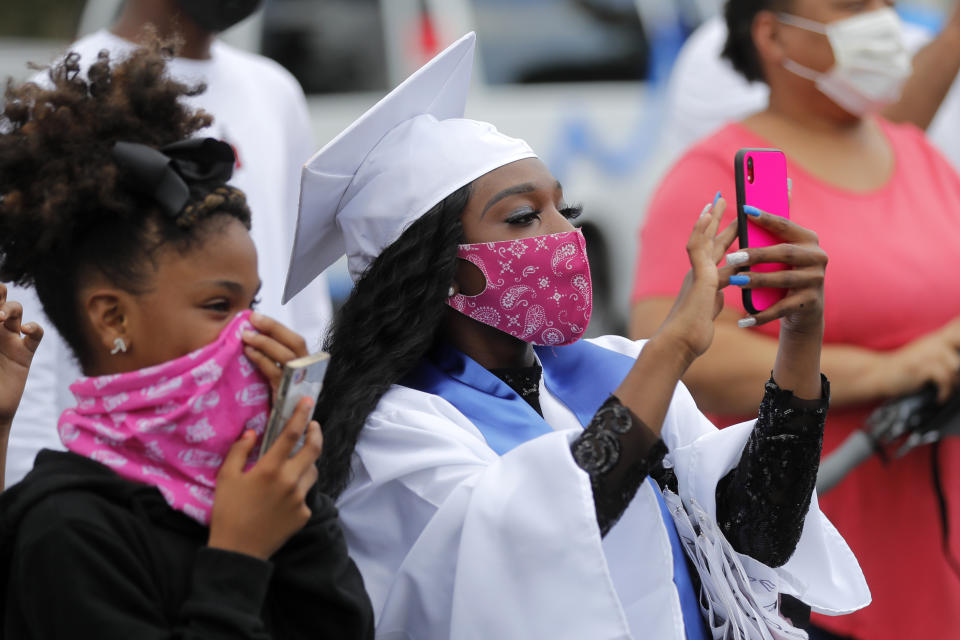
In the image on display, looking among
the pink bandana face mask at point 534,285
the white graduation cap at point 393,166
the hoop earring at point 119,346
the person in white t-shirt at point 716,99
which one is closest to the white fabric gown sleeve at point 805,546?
the pink bandana face mask at point 534,285

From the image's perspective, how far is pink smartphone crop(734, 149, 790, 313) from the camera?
2402mm

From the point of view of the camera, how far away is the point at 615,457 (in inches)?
84.0

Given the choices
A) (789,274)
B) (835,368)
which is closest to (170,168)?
(789,274)

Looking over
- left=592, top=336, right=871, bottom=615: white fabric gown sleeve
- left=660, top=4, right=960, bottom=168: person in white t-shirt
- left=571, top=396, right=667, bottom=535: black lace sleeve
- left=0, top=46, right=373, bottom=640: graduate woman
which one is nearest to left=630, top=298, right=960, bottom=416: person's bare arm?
left=592, top=336, right=871, bottom=615: white fabric gown sleeve

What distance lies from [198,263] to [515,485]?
0.62 metres

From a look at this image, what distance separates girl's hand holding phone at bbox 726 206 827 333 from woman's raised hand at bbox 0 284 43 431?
1.26 metres

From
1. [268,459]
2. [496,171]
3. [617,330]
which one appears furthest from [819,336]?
[617,330]

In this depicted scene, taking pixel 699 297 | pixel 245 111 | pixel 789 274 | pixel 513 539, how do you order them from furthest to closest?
1. pixel 245 111
2. pixel 789 274
3. pixel 699 297
4. pixel 513 539

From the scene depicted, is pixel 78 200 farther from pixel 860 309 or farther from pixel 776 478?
pixel 860 309

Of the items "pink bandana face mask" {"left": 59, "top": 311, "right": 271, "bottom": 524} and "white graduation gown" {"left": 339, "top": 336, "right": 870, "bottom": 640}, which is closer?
"pink bandana face mask" {"left": 59, "top": 311, "right": 271, "bottom": 524}

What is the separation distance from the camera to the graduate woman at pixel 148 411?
72.0 inches

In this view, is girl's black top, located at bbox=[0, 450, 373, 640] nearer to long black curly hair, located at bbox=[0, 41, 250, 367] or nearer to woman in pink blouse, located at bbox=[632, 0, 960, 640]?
long black curly hair, located at bbox=[0, 41, 250, 367]

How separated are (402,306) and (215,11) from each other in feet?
4.42

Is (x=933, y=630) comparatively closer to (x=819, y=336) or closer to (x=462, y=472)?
(x=819, y=336)
